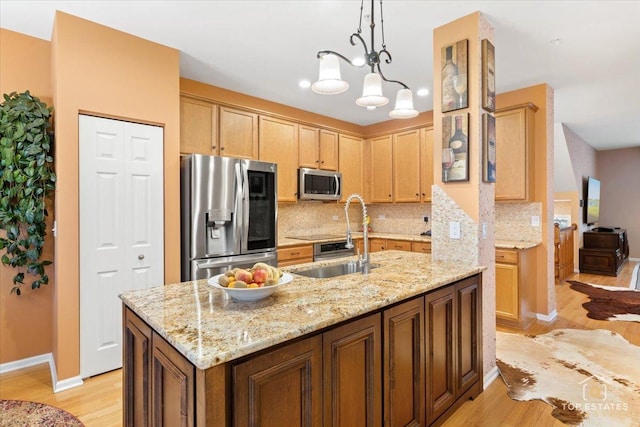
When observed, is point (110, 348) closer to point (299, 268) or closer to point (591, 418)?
point (299, 268)

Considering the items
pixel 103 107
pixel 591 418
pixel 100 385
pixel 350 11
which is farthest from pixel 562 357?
pixel 103 107

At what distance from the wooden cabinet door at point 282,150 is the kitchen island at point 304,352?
8.00ft

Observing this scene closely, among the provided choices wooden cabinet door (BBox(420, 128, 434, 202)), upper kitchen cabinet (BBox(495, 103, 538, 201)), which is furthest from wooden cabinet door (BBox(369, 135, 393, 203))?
upper kitchen cabinet (BBox(495, 103, 538, 201))

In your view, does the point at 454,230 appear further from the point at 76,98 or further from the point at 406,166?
the point at 76,98

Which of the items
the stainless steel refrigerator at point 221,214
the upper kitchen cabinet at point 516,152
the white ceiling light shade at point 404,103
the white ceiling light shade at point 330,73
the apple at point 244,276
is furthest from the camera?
the upper kitchen cabinet at point 516,152

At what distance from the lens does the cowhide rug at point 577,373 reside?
7.05 feet

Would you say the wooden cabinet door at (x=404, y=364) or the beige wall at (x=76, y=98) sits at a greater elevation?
the beige wall at (x=76, y=98)

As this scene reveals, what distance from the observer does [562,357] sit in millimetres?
2912

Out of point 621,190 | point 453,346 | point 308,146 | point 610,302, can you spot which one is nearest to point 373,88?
point 453,346

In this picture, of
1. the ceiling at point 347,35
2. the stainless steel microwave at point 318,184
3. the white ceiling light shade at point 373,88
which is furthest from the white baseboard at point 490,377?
the stainless steel microwave at point 318,184

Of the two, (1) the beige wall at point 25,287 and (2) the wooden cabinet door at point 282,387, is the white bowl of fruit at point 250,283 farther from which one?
(1) the beige wall at point 25,287

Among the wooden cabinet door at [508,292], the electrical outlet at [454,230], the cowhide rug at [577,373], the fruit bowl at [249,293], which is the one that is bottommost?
the cowhide rug at [577,373]

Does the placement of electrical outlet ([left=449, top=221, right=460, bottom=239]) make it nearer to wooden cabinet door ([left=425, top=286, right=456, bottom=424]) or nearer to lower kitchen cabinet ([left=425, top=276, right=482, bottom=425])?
lower kitchen cabinet ([left=425, top=276, right=482, bottom=425])

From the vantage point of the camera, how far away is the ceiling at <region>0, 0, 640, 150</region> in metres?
2.38
